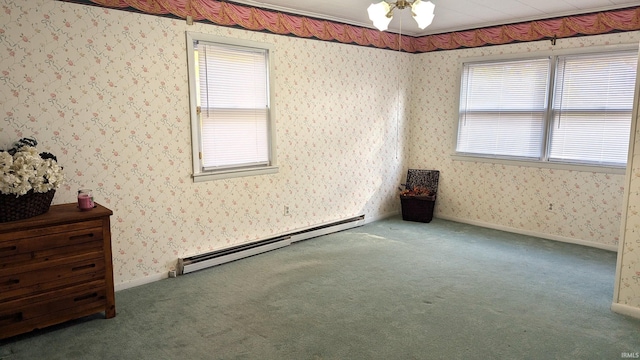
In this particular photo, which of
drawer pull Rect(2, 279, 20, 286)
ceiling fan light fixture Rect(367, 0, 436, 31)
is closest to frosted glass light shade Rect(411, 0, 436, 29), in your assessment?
ceiling fan light fixture Rect(367, 0, 436, 31)

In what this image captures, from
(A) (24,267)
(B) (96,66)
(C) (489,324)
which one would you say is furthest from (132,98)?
(C) (489,324)

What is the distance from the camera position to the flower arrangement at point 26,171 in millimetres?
2566

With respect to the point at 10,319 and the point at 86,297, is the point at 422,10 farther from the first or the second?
the point at 10,319

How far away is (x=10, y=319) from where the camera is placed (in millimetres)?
2639

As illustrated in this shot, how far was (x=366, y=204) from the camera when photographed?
5.71 metres

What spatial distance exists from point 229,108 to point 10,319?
2404 millimetres

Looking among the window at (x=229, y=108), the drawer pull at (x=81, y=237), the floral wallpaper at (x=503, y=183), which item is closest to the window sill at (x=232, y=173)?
the window at (x=229, y=108)

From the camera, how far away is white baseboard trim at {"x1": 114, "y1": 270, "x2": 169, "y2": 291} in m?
3.53

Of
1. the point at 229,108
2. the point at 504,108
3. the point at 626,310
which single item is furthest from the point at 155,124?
the point at 504,108

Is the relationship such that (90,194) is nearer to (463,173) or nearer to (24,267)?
(24,267)

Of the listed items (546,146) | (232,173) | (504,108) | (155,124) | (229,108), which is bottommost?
(232,173)

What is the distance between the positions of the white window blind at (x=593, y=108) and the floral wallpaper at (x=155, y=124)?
227 cm

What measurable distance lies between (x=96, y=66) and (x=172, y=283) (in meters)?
1.87

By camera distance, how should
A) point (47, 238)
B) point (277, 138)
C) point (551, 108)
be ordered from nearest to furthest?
point (47, 238)
point (277, 138)
point (551, 108)
